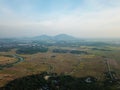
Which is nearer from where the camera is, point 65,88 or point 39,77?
point 65,88

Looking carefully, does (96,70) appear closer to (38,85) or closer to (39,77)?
(39,77)

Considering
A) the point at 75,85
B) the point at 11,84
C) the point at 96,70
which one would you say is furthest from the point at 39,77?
the point at 96,70

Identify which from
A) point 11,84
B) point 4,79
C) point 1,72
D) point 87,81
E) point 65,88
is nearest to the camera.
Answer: point 65,88

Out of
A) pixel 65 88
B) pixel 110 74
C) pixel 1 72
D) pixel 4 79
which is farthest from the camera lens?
pixel 1 72

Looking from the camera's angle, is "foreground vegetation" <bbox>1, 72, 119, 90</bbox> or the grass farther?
the grass

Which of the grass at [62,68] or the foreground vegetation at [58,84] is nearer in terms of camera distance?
the foreground vegetation at [58,84]

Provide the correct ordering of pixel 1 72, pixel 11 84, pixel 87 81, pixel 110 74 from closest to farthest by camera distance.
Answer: pixel 11 84 < pixel 87 81 < pixel 110 74 < pixel 1 72

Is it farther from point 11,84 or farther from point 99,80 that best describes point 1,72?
point 99,80

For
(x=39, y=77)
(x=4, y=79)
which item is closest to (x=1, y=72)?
(x=4, y=79)

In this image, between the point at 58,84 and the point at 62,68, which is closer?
the point at 58,84
